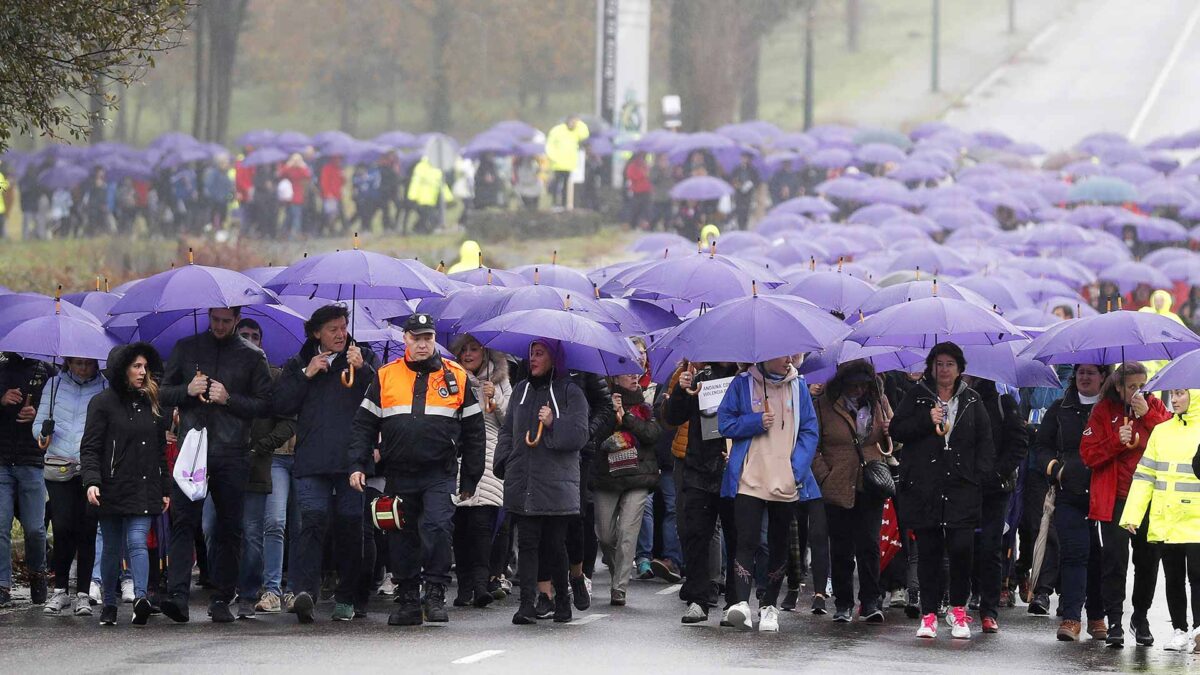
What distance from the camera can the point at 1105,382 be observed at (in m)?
12.6

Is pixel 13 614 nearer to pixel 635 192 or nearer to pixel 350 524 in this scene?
pixel 350 524

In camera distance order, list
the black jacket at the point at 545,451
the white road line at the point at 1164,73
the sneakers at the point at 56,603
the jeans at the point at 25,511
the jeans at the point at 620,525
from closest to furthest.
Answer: the black jacket at the point at 545,451 < the sneakers at the point at 56,603 < the jeans at the point at 25,511 < the jeans at the point at 620,525 < the white road line at the point at 1164,73

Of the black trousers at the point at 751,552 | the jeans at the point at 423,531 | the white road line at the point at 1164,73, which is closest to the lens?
the jeans at the point at 423,531

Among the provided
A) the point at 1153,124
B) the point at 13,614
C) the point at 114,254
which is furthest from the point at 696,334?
the point at 1153,124

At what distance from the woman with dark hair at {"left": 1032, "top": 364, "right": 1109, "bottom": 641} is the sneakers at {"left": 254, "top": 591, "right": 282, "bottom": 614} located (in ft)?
15.5

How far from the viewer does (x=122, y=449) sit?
486 inches

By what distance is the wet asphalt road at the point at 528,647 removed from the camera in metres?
10.8

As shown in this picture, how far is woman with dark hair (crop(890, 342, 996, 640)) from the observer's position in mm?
12500

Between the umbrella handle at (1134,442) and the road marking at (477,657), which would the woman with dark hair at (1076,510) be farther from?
the road marking at (477,657)

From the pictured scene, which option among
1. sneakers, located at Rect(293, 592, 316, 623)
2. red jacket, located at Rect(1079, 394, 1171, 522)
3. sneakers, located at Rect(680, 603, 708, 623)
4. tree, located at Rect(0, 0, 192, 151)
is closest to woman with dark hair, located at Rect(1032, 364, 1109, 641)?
red jacket, located at Rect(1079, 394, 1171, 522)

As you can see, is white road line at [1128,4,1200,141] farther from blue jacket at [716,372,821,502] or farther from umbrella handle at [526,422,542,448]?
umbrella handle at [526,422,542,448]

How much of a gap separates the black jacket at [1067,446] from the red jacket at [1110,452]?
0.48 feet

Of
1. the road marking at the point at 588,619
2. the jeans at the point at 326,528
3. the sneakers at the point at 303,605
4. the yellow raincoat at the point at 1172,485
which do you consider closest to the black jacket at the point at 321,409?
the jeans at the point at 326,528

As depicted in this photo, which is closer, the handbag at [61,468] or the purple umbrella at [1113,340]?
the purple umbrella at [1113,340]
